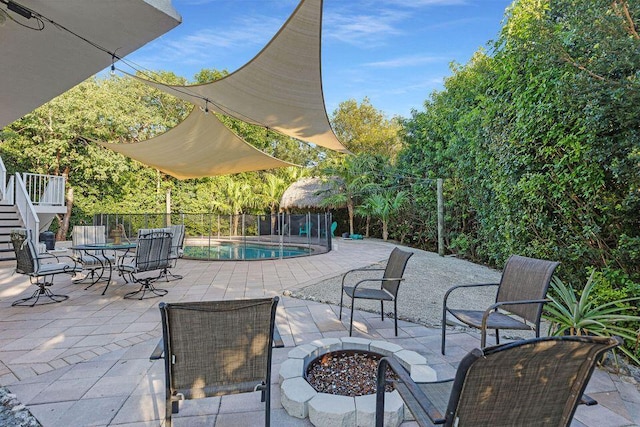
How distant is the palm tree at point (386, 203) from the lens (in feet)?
39.6

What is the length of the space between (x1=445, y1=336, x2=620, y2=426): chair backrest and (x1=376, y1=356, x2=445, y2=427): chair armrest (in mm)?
101

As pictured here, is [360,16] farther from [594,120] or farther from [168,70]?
[168,70]

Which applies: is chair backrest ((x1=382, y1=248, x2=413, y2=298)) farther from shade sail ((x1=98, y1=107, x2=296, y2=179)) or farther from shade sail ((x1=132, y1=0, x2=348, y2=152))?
shade sail ((x1=98, y1=107, x2=296, y2=179))

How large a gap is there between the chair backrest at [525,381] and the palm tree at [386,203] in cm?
1116

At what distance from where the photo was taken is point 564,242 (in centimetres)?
359

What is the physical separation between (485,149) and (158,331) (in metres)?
5.94

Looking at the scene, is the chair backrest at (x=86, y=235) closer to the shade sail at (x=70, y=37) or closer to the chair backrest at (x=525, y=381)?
the shade sail at (x=70, y=37)

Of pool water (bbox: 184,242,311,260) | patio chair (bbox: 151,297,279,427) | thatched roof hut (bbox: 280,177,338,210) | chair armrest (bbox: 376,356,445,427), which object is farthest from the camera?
thatched roof hut (bbox: 280,177,338,210)

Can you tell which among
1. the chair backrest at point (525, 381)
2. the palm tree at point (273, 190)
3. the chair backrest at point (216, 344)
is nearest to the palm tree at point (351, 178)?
the palm tree at point (273, 190)

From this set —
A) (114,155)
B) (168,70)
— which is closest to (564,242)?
(114,155)

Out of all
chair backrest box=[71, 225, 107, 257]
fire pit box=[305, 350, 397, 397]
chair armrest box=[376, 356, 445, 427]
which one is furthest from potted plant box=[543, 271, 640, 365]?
chair backrest box=[71, 225, 107, 257]

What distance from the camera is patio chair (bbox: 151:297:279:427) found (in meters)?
1.50

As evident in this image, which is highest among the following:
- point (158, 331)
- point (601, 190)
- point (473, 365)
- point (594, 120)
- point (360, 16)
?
point (360, 16)

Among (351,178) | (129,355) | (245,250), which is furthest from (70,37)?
(351,178)
